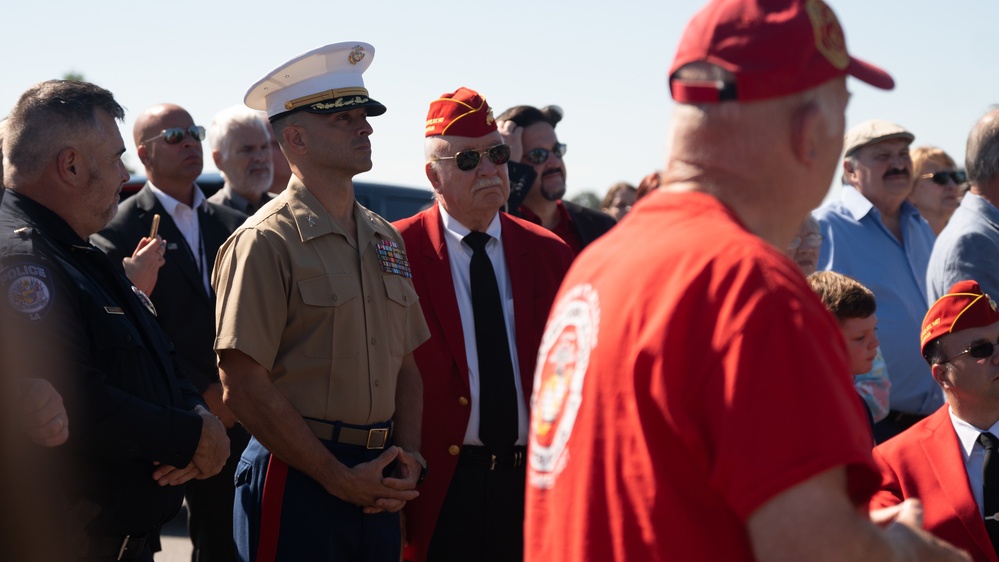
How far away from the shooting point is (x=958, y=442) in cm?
394

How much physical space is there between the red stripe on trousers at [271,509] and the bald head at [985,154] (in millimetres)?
3759

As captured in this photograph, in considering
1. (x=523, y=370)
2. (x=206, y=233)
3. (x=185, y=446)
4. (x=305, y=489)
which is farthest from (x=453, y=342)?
(x=206, y=233)

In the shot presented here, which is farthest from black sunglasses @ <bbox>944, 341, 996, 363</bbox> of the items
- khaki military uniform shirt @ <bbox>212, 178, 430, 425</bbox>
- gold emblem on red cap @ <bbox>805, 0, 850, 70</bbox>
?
gold emblem on red cap @ <bbox>805, 0, 850, 70</bbox>

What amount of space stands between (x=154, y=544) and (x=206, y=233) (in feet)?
7.83

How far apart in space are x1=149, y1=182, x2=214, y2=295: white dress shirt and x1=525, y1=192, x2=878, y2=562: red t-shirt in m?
3.97

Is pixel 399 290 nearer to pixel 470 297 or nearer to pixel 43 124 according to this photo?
pixel 470 297

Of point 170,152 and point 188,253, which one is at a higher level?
point 170,152

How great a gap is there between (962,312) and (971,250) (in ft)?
4.33

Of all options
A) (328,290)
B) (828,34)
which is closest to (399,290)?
(328,290)

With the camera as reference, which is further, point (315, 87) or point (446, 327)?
point (446, 327)

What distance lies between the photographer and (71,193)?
3574 mm

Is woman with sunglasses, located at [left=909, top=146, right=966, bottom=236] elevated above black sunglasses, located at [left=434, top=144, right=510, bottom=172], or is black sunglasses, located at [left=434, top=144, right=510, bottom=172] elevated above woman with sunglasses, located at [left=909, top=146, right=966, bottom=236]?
black sunglasses, located at [left=434, top=144, right=510, bottom=172]

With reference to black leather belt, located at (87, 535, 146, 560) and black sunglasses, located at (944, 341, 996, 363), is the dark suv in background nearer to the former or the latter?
black sunglasses, located at (944, 341, 996, 363)

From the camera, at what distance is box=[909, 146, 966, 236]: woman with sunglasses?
28.9 feet
